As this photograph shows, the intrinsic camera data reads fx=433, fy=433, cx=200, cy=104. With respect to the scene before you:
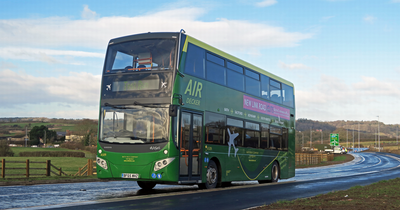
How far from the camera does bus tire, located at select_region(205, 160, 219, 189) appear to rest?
15.1 metres

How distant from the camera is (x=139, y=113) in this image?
43.3ft

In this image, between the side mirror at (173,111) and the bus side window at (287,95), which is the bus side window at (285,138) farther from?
the side mirror at (173,111)

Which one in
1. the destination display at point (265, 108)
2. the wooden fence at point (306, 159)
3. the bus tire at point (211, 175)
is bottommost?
the wooden fence at point (306, 159)

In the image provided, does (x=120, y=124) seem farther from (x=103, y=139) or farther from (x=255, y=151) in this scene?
(x=255, y=151)

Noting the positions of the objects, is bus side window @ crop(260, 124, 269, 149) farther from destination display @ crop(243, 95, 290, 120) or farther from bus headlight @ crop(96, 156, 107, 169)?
bus headlight @ crop(96, 156, 107, 169)

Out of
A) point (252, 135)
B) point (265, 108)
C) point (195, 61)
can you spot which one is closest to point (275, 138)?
point (265, 108)

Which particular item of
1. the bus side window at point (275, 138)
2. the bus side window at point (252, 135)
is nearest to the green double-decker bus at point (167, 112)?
the bus side window at point (252, 135)

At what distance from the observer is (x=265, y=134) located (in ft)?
64.7

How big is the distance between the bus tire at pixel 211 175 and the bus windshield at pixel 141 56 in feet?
13.5

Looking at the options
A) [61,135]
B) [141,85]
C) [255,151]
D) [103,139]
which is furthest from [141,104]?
[61,135]

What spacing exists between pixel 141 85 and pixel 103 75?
4.68 feet

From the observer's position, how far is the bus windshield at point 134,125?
1302cm

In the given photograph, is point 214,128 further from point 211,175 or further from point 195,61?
point 195,61

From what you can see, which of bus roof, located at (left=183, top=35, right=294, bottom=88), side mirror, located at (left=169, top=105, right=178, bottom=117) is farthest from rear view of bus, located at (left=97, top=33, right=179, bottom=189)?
bus roof, located at (left=183, top=35, right=294, bottom=88)
